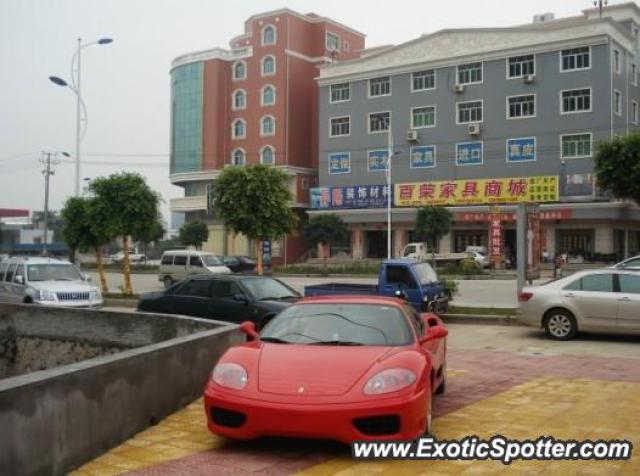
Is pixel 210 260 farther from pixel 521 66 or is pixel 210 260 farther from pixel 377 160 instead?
pixel 521 66

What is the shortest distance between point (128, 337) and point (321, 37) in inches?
2331

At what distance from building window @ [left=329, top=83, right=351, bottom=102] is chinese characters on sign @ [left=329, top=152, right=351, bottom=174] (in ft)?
15.9

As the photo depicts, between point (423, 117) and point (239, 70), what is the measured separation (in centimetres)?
2087

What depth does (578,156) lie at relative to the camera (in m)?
47.2

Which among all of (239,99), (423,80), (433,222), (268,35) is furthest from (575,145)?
(239,99)

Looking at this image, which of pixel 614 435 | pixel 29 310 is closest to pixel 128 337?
pixel 29 310

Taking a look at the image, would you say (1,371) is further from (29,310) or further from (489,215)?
(489,215)

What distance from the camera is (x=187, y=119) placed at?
68500 mm

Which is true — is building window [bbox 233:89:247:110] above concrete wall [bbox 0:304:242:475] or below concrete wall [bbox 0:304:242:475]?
above

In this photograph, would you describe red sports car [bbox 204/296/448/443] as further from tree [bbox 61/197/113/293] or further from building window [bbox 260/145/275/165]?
building window [bbox 260/145/275/165]

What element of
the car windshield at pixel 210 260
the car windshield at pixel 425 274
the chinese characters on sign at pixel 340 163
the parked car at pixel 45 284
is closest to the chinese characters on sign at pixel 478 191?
the chinese characters on sign at pixel 340 163

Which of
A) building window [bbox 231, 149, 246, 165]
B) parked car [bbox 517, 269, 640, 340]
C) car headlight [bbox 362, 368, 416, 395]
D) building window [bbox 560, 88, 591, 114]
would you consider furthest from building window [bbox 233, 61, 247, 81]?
car headlight [bbox 362, 368, 416, 395]

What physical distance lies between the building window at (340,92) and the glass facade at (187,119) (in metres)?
15.0

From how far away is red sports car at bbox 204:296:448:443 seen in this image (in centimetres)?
504
